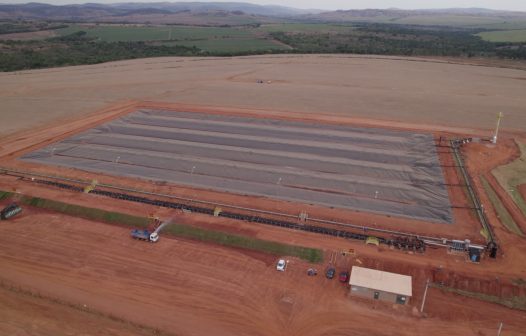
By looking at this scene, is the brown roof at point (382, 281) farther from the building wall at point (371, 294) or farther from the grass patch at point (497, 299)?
the grass patch at point (497, 299)

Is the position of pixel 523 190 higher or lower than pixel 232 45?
lower

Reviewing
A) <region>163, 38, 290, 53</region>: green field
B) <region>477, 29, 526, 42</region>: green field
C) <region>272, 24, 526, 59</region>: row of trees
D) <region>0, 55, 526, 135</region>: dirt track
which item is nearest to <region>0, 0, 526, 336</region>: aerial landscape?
<region>0, 55, 526, 135</region>: dirt track

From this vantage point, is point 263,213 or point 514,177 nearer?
point 263,213

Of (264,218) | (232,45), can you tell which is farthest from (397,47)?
(264,218)

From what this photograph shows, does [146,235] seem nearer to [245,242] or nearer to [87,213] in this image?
[87,213]

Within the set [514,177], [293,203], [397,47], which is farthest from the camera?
[397,47]

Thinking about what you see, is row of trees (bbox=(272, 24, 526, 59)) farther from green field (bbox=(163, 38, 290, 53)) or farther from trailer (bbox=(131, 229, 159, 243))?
trailer (bbox=(131, 229, 159, 243))

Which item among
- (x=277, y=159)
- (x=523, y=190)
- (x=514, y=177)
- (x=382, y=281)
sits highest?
(x=277, y=159)

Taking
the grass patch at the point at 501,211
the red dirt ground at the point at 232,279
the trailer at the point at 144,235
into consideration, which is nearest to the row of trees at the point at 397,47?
the grass patch at the point at 501,211
